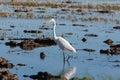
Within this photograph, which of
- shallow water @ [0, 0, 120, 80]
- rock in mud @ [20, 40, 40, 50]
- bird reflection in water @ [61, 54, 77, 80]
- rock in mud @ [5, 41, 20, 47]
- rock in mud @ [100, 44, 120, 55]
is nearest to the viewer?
bird reflection in water @ [61, 54, 77, 80]

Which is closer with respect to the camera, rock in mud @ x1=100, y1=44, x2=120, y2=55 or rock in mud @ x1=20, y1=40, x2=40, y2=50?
rock in mud @ x1=100, y1=44, x2=120, y2=55

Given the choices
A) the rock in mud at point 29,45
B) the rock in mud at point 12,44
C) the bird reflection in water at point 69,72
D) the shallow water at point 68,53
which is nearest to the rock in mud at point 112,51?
the shallow water at point 68,53

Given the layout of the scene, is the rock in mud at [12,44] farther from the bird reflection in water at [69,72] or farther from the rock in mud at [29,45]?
the bird reflection in water at [69,72]

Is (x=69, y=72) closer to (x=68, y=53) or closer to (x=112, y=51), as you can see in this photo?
(x=68, y=53)

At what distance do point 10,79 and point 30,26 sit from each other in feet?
53.9

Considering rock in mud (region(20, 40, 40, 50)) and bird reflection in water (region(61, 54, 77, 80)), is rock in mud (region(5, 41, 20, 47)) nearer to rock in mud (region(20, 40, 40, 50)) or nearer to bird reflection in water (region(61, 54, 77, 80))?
rock in mud (region(20, 40, 40, 50))

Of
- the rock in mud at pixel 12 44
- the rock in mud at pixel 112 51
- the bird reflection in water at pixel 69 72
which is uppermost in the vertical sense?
the bird reflection in water at pixel 69 72

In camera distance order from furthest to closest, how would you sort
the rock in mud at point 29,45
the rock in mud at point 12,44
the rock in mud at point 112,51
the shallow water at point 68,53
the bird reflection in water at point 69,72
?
the rock in mud at point 12,44
the rock in mud at point 29,45
the rock in mud at point 112,51
the shallow water at point 68,53
the bird reflection in water at point 69,72

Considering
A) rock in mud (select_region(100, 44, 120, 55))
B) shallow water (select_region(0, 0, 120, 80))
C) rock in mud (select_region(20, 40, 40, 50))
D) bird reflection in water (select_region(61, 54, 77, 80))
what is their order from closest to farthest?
bird reflection in water (select_region(61, 54, 77, 80))
shallow water (select_region(0, 0, 120, 80))
rock in mud (select_region(100, 44, 120, 55))
rock in mud (select_region(20, 40, 40, 50))

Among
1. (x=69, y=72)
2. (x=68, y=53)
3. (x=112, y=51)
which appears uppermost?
(x=69, y=72)

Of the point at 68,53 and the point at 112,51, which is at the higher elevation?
the point at 112,51

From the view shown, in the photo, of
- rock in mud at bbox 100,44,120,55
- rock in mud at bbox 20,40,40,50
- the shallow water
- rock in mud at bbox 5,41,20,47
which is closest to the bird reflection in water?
the shallow water

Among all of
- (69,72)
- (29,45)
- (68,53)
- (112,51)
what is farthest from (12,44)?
(69,72)

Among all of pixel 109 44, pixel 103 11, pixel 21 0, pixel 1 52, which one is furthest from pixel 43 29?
pixel 21 0
